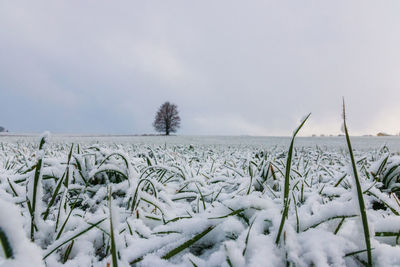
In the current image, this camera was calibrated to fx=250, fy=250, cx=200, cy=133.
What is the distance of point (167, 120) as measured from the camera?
4431 cm

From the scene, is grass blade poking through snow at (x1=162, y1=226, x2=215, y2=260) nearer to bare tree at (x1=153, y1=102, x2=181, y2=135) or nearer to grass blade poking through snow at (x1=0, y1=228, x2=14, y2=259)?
grass blade poking through snow at (x1=0, y1=228, x2=14, y2=259)

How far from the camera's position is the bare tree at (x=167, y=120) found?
144ft

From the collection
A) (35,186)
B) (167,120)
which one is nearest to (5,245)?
(35,186)

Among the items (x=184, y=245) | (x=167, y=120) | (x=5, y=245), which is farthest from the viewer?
(x=167, y=120)

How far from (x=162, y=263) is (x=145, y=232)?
241 mm

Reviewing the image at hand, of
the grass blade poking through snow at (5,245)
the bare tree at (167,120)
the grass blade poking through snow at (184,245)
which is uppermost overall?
the bare tree at (167,120)

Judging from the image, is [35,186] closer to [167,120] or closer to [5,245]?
[5,245]

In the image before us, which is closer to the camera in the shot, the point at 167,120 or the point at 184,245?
the point at 184,245

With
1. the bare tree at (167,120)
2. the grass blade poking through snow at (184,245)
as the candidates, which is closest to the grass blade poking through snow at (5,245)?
the grass blade poking through snow at (184,245)

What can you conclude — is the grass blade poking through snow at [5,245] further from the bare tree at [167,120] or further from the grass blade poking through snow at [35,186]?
the bare tree at [167,120]

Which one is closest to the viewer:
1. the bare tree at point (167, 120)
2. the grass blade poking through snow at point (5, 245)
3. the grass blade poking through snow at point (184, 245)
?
the grass blade poking through snow at point (5, 245)

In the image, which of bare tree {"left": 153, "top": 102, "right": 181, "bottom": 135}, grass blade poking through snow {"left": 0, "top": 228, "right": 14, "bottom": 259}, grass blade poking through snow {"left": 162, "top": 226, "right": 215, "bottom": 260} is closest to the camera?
grass blade poking through snow {"left": 0, "top": 228, "right": 14, "bottom": 259}

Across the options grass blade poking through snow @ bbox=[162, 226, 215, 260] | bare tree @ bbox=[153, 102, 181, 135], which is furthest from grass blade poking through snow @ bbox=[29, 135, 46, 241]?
bare tree @ bbox=[153, 102, 181, 135]

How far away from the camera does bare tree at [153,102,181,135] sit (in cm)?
4397
